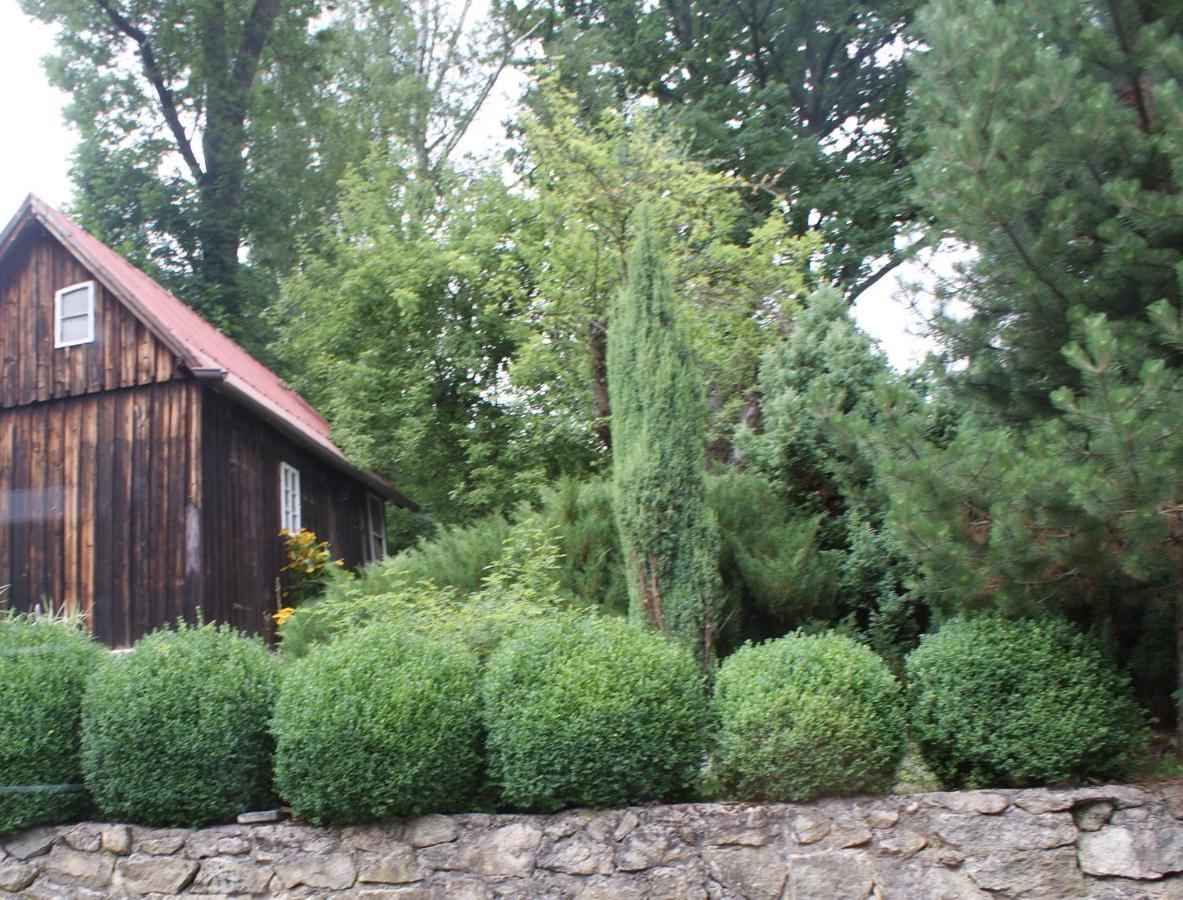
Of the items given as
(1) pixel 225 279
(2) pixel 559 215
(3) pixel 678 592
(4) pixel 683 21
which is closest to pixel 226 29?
(1) pixel 225 279

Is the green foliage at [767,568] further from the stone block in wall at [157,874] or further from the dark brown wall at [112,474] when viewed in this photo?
the dark brown wall at [112,474]

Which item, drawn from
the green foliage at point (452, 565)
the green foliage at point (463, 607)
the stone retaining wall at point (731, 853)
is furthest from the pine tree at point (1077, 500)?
the green foliage at point (452, 565)

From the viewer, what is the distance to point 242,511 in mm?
12281

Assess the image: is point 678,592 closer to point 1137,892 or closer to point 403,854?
Answer: point 403,854

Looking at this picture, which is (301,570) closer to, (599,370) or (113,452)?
(113,452)

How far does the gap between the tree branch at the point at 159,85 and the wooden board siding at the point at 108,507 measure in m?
9.87

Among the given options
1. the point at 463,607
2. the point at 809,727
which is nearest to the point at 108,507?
the point at 463,607

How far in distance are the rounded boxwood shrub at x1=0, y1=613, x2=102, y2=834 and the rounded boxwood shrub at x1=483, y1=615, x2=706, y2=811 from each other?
8.54ft

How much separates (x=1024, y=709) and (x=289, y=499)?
404 inches

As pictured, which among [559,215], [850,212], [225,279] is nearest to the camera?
[559,215]

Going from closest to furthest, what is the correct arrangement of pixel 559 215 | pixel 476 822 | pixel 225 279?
1. pixel 476 822
2. pixel 559 215
3. pixel 225 279

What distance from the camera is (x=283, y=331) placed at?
695 inches

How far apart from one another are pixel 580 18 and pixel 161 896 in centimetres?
1846

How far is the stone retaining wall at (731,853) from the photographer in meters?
5.32
